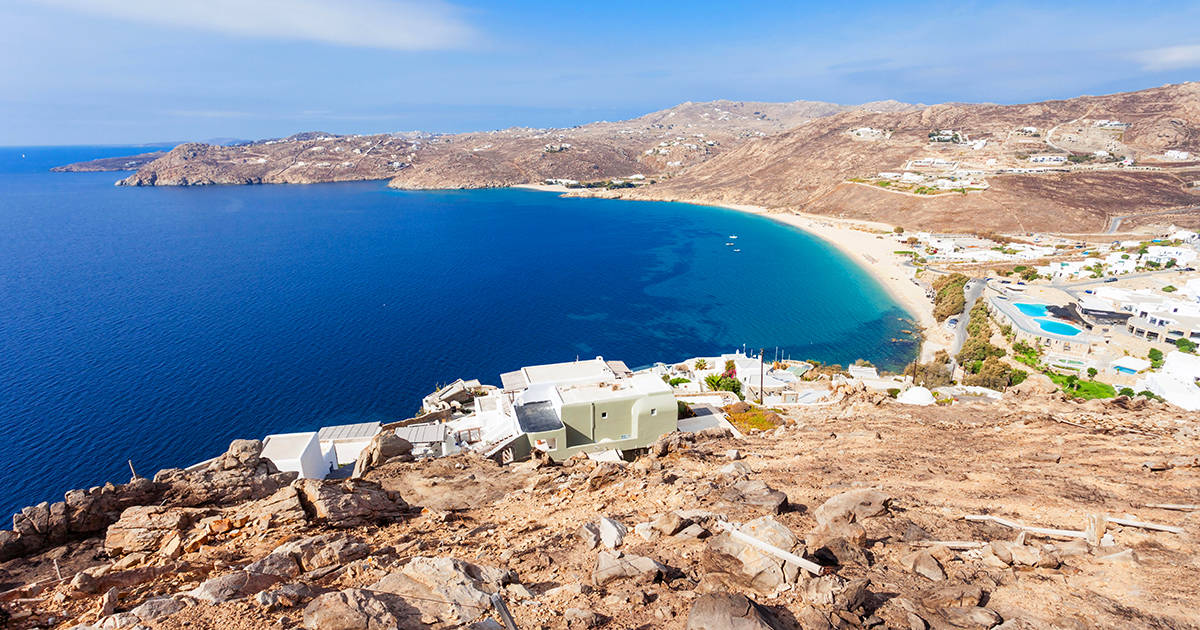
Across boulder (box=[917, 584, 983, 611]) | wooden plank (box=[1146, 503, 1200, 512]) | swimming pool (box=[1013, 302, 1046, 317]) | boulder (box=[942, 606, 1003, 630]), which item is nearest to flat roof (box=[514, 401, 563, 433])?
boulder (box=[917, 584, 983, 611])

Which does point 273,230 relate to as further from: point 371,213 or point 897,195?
point 897,195

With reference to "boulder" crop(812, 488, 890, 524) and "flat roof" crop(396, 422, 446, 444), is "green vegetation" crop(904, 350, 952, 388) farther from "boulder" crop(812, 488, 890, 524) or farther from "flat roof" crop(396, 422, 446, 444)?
"boulder" crop(812, 488, 890, 524)

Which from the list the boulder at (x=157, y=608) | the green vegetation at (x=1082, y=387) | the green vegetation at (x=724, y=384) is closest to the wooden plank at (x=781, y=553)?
the boulder at (x=157, y=608)

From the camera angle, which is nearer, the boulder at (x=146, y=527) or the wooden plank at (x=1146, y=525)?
the wooden plank at (x=1146, y=525)

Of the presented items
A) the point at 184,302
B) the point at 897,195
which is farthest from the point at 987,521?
the point at 897,195

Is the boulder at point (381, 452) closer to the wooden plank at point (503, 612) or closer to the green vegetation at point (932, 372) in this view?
the wooden plank at point (503, 612)
